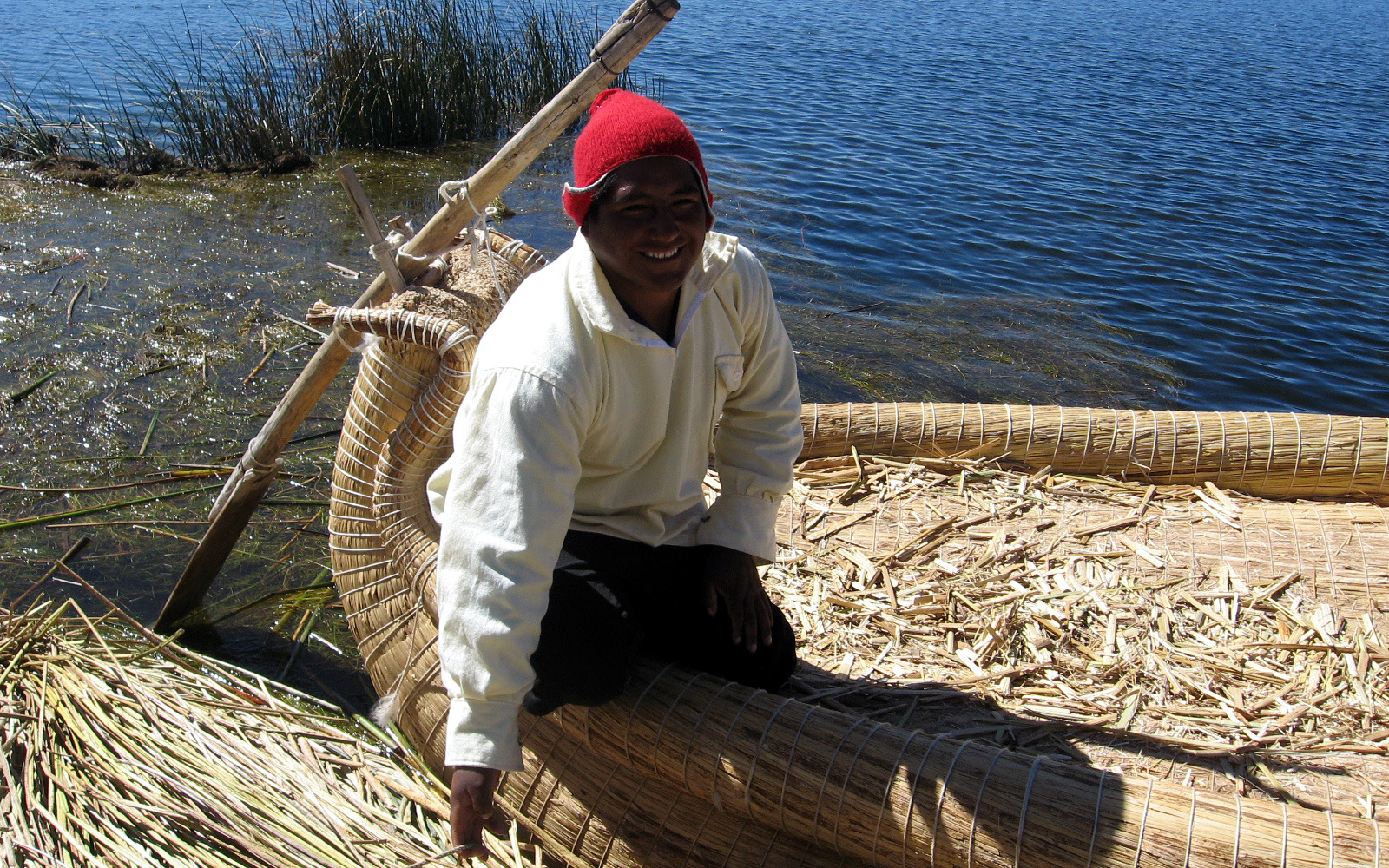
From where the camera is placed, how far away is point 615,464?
1.91m

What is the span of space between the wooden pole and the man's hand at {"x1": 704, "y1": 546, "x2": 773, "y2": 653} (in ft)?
3.67

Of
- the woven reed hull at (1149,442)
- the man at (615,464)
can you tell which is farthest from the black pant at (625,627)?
the woven reed hull at (1149,442)

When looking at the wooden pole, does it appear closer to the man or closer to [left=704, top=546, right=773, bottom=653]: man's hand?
the man

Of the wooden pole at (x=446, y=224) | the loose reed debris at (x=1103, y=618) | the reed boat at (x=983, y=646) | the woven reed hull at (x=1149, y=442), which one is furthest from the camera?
the woven reed hull at (x=1149, y=442)

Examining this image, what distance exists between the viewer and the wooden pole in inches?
98.0

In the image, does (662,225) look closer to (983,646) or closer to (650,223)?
(650,223)

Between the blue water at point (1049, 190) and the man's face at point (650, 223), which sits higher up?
the man's face at point (650, 223)

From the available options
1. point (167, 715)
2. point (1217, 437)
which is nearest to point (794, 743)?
point (167, 715)

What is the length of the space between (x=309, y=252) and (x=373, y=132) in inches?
107

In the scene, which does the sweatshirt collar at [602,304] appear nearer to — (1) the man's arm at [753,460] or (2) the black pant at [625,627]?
(1) the man's arm at [753,460]

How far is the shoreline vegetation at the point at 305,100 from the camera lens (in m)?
7.89

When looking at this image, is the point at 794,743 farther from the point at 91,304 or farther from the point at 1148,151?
the point at 1148,151

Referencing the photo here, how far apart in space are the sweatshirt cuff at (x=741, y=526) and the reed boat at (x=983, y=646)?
28 centimetres

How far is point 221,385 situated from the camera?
15.7 ft
